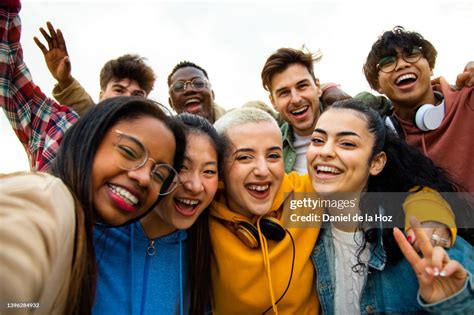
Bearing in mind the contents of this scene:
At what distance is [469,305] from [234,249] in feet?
4.39

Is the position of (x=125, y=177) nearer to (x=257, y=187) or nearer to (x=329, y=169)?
(x=257, y=187)

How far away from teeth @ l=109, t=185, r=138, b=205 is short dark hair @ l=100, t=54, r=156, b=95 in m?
A: 2.45

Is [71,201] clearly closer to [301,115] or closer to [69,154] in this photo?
[69,154]

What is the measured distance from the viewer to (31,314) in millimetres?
1286

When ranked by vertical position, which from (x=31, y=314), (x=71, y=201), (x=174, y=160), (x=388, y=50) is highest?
(x=388, y=50)

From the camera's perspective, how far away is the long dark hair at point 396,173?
8.51ft

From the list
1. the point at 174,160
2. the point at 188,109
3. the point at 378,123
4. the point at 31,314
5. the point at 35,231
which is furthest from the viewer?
the point at 188,109

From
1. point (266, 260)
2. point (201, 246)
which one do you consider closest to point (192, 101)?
point (201, 246)

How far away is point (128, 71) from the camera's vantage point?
3.98 meters

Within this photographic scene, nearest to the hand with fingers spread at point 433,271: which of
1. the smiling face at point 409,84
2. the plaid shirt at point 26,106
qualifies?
the smiling face at point 409,84

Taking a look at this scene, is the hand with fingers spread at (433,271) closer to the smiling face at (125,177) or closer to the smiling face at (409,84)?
the smiling face at (125,177)

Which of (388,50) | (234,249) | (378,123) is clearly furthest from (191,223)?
(388,50)

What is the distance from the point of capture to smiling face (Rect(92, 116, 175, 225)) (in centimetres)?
182

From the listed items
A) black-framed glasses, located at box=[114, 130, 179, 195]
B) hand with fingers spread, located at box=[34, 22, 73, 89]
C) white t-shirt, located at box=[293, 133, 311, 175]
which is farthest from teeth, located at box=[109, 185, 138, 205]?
hand with fingers spread, located at box=[34, 22, 73, 89]
